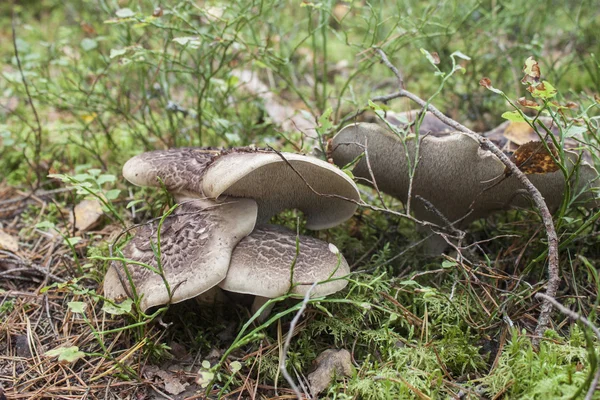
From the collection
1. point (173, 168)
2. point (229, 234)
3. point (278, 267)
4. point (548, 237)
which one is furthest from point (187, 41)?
point (548, 237)

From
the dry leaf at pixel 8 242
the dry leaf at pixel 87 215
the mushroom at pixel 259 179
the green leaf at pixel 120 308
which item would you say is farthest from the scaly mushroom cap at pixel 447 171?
the dry leaf at pixel 8 242

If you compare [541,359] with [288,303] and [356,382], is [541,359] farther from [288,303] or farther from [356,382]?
[288,303]

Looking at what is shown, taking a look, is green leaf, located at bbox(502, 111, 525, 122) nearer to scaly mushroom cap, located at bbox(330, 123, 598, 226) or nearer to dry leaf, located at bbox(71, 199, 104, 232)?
scaly mushroom cap, located at bbox(330, 123, 598, 226)

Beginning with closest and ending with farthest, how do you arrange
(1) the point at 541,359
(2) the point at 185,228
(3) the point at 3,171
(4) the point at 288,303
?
(1) the point at 541,359 → (2) the point at 185,228 → (4) the point at 288,303 → (3) the point at 3,171

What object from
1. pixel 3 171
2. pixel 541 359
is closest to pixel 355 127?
pixel 541 359

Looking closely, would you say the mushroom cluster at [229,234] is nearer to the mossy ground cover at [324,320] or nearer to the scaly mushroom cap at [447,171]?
the mossy ground cover at [324,320]

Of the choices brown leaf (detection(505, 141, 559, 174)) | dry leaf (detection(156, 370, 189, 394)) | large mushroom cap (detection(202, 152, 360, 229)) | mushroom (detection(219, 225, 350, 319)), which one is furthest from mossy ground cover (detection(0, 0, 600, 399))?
large mushroom cap (detection(202, 152, 360, 229))
